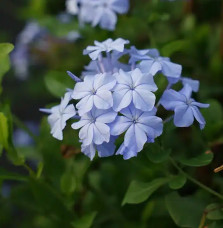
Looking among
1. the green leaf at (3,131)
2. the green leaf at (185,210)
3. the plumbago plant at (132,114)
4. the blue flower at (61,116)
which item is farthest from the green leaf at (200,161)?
the green leaf at (3,131)

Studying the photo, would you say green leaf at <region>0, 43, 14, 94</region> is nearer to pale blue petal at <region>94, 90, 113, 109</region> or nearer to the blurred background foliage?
the blurred background foliage

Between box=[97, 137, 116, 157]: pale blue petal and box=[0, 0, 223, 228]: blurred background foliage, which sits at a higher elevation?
box=[97, 137, 116, 157]: pale blue petal

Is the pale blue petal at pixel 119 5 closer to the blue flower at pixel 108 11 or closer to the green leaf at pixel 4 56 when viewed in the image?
the blue flower at pixel 108 11

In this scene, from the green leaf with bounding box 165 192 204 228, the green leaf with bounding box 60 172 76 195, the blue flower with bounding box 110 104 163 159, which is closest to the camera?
the blue flower with bounding box 110 104 163 159

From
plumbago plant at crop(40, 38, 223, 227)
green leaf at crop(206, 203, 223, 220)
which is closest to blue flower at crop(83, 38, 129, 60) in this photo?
plumbago plant at crop(40, 38, 223, 227)

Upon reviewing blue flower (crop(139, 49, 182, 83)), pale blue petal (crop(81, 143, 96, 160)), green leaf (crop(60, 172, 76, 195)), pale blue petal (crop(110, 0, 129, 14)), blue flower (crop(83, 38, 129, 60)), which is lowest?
green leaf (crop(60, 172, 76, 195))

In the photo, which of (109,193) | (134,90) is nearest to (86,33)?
(109,193)

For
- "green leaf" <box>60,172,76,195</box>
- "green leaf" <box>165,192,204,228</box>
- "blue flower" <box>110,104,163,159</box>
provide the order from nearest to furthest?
"blue flower" <box>110,104,163,159</box> < "green leaf" <box>165,192,204,228</box> < "green leaf" <box>60,172,76,195</box>

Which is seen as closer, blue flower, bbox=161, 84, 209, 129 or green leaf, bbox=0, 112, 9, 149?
blue flower, bbox=161, 84, 209, 129
